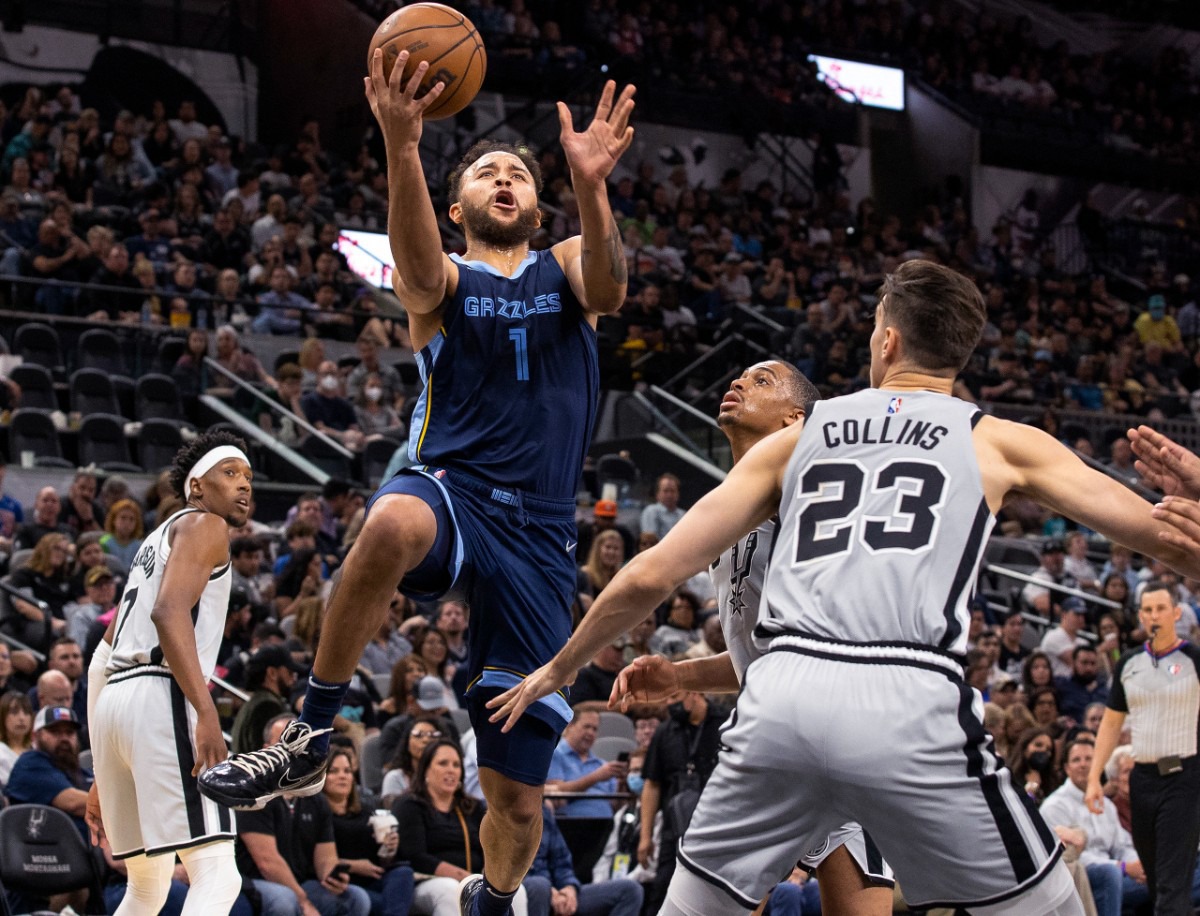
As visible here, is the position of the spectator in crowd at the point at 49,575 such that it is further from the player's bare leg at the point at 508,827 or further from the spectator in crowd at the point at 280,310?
the player's bare leg at the point at 508,827

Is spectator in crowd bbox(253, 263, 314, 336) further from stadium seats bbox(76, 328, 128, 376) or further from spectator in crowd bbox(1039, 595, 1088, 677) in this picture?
spectator in crowd bbox(1039, 595, 1088, 677)

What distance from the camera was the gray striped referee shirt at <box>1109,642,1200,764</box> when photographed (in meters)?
9.65

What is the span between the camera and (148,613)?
634 cm

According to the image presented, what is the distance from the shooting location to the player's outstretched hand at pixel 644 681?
471 centimetres

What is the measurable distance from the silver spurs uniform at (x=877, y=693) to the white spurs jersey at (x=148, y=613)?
314 cm

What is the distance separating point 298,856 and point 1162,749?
519 cm

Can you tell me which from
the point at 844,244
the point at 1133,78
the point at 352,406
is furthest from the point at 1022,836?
the point at 1133,78

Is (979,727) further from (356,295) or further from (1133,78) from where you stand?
(1133,78)

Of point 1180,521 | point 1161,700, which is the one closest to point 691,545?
point 1180,521

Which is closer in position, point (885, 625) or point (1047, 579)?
point (885, 625)

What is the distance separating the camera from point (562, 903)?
9.11m

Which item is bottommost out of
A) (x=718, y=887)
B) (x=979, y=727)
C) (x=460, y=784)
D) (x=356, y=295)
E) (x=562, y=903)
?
(x=562, y=903)

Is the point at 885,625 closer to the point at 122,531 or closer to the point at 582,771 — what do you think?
the point at 582,771

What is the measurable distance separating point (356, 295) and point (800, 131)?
465 inches
